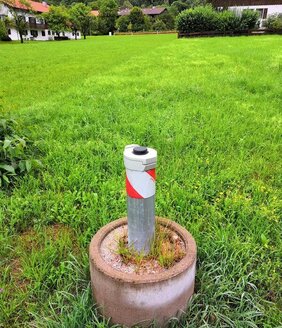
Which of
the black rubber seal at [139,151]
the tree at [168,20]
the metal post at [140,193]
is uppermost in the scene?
the tree at [168,20]

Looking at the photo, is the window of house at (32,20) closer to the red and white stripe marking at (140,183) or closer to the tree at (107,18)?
the tree at (107,18)

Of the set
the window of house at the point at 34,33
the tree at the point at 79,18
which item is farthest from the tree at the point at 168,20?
the window of house at the point at 34,33

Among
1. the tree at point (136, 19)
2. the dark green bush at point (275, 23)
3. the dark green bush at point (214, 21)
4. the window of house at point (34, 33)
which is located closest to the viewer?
the dark green bush at point (275, 23)

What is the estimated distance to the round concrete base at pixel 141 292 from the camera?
4.88 ft

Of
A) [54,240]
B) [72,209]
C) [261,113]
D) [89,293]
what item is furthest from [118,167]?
[261,113]

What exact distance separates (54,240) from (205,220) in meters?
1.15

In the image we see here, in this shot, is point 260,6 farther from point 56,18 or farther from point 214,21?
point 56,18

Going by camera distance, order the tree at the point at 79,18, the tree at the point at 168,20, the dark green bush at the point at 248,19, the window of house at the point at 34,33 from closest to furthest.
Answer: the dark green bush at the point at 248,19 → the tree at the point at 79,18 → the window of house at the point at 34,33 → the tree at the point at 168,20

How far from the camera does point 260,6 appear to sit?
33125 millimetres

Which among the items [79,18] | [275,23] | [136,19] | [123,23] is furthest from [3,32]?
[275,23]

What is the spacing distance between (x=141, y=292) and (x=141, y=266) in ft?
0.56

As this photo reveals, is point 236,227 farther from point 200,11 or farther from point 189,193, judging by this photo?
point 200,11

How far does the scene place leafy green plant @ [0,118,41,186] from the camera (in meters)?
2.86

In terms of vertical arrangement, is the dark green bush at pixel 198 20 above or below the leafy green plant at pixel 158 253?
above
